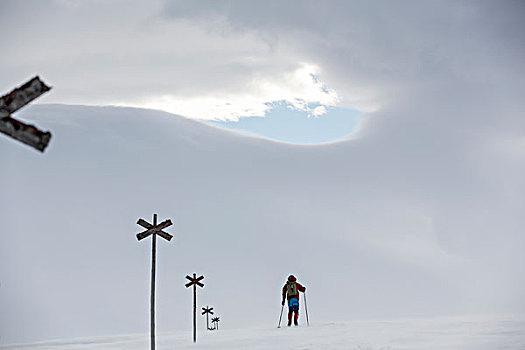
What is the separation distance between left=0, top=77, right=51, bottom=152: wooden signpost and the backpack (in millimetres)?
18574

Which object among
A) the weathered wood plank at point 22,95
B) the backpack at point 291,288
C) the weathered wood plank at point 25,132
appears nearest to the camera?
the weathered wood plank at point 22,95

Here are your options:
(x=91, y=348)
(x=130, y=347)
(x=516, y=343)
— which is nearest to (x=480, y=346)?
(x=516, y=343)

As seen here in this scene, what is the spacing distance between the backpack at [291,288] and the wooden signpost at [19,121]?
18574 mm

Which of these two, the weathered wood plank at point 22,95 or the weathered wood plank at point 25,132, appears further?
the weathered wood plank at point 25,132

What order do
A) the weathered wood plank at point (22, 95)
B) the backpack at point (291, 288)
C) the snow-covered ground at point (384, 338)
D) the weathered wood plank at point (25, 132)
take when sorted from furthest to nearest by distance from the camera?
the backpack at point (291, 288), the snow-covered ground at point (384, 338), the weathered wood plank at point (25, 132), the weathered wood plank at point (22, 95)

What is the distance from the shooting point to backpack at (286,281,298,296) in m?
26.5

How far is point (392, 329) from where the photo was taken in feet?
69.5

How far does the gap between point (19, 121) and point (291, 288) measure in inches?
742

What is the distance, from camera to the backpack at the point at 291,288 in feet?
86.9

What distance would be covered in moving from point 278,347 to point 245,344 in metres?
1.85

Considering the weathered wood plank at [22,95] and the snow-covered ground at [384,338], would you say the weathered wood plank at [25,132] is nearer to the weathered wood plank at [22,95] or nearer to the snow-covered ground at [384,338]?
the weathered wood plank at [22,95]

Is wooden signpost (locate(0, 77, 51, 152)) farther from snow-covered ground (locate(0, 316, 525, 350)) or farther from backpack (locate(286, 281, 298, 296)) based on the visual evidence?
backpack (locate(286, 281, 298, 296))

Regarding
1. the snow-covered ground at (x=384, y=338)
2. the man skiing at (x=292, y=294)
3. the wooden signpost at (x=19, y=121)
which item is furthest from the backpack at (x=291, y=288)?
the wooden signpost at (x=19, y=121)

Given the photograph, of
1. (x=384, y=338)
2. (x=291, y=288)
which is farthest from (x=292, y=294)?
(x=384, y=338)
